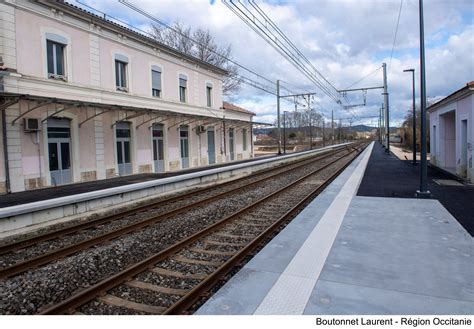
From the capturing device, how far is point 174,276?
5207 millimetres

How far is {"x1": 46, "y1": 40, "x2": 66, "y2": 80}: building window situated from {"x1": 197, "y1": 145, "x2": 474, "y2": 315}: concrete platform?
13.9 metres

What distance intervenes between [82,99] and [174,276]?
1466 cm

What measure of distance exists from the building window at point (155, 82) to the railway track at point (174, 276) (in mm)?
16886

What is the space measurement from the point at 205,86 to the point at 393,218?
78.7ft

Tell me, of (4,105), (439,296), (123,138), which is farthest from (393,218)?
(123,138)

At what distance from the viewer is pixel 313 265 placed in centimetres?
510

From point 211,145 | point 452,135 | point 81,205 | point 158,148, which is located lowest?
point 81,205

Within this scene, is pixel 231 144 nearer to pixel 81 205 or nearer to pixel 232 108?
pixel 232 108

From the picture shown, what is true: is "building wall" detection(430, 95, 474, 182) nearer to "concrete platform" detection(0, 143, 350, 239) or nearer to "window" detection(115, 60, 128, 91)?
"concrete platform" detection(0, 143, 350, 239)

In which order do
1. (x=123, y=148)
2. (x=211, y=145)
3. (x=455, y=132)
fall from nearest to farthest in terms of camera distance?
(x=455, y=132), (x=123, y=148), (x=211, y=145)

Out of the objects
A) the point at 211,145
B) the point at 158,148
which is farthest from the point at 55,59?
the point at 211,145

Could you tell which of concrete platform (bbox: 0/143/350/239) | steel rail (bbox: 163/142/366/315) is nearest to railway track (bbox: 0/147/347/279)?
concrete platform (bbox: 0/143/350/239)

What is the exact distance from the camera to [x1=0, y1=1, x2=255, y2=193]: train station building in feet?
46.4

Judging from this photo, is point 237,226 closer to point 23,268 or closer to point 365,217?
point 365,217
